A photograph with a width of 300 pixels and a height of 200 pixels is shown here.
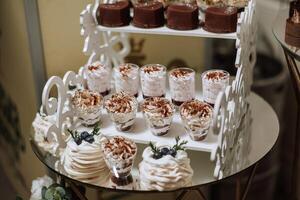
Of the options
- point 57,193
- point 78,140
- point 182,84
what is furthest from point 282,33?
point 57,193

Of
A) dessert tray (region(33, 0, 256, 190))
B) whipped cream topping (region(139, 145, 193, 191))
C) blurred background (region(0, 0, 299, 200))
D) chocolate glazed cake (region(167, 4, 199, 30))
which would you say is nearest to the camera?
whipped cream topping (region(139, 145, 193, 191))

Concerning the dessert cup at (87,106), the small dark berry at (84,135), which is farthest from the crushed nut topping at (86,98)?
the small dark berry at (84,135)

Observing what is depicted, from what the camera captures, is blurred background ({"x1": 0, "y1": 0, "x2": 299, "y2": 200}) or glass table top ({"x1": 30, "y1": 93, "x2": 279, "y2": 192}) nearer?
glass table top ({"x1": 30, "y1": 93, "x2": 279, "y2": 192})

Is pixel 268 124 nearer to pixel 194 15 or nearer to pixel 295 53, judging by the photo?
pixel 295 53

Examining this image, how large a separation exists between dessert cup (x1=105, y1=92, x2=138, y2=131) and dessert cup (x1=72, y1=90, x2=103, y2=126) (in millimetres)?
30

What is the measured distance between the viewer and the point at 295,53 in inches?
53.7

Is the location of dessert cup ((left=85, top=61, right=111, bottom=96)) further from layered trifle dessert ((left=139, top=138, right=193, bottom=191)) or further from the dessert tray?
layered trifle dessert ((left=139, top=138, right=193, bottom=191))

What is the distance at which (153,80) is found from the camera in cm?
143

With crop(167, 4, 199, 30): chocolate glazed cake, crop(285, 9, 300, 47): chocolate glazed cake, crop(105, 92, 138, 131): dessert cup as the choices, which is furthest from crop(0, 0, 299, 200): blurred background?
crop(285, 9, 300, 47): chocolate glazed cake

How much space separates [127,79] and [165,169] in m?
0.35

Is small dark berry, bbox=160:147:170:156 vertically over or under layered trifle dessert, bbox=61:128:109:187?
over

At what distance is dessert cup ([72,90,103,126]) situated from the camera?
54.3 inches

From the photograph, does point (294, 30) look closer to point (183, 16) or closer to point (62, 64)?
point (183, 16)

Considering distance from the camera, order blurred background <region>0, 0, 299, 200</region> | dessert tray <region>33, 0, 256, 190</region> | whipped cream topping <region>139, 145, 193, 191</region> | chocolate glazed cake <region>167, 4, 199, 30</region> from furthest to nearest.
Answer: blurred background <region>0, 0, 299, 200</region> < chocolate glazed cake <region>167, 4, 199, 30</region> < dessert tray <region>33, 0, 256, 190</region> < whipped cream topping <region>139, 145, 193, 191</region>
